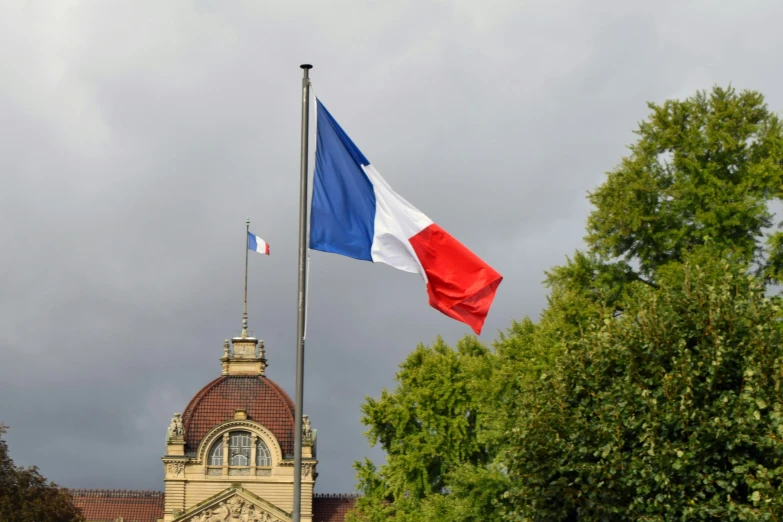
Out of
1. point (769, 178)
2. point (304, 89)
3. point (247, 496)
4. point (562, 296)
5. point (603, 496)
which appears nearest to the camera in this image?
point (304, 89)

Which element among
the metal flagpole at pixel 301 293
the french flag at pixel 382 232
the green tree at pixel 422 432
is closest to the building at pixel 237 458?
the green tree at pixel 422 432

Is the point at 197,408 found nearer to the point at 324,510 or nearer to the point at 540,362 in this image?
the point at 324,510

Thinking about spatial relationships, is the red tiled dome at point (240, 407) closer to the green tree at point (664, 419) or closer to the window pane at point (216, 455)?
the window pane at point (216, 455)

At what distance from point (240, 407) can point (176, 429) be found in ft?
15.2

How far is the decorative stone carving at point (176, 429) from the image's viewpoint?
89.5 meters

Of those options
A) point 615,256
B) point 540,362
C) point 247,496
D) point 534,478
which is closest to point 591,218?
point 615,256

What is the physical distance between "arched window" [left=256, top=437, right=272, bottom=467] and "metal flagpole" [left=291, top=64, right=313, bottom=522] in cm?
6801

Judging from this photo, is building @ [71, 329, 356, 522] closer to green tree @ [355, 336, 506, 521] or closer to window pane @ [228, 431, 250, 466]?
window pane @ [228, 431, 250, 466]

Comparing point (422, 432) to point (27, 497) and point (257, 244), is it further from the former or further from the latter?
point (257, 244)

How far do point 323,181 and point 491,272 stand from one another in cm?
341

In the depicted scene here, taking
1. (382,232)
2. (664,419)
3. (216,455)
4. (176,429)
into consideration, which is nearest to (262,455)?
(216,455)

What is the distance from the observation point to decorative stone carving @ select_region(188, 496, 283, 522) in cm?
8706

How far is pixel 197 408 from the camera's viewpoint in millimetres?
91250

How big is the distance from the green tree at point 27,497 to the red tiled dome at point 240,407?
49.4 ft
